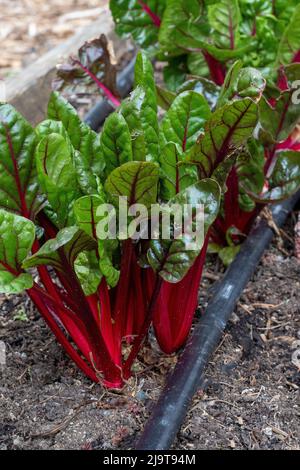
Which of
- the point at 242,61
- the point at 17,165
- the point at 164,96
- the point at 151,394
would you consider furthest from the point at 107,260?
the point at 242,61

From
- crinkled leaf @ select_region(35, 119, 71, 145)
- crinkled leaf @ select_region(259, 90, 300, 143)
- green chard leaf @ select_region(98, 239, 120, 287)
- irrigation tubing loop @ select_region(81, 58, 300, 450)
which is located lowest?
irrigation tubing loop @ select_region(81, 58, 300, 450)

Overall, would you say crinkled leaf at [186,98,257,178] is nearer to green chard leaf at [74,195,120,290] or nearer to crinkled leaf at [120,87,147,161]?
crinkled leaf at [120,87,147,161]

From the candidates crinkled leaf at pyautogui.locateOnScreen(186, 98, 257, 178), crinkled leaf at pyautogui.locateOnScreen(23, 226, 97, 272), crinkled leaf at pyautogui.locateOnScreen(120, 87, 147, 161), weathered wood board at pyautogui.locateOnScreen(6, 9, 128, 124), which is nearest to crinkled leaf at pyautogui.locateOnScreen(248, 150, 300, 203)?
crinkled leaf at pyautogui.locateOnScreen(186, 98, 257, 178)

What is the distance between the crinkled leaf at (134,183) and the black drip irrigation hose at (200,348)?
0.45 metres

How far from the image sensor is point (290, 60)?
2115mm

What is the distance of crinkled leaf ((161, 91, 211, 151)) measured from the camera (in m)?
1.51

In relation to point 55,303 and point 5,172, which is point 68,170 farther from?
point 55,303

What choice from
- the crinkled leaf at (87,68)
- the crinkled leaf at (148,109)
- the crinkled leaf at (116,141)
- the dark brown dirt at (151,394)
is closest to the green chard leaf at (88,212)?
the crinkled leaf at (116,141)

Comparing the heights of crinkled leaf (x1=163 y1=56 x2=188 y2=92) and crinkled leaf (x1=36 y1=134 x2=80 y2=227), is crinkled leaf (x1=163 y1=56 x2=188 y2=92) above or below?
below

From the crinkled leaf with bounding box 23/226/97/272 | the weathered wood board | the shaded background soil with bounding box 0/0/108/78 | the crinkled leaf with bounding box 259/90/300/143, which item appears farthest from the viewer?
the shaded background soil with bounding box 0/0/108/78

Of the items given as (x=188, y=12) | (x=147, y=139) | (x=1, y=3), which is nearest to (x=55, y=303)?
(x=147, y=139)

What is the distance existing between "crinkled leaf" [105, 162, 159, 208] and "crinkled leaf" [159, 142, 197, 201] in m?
0.10
